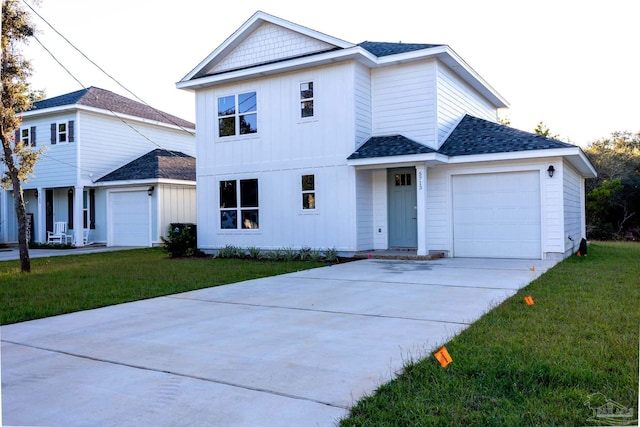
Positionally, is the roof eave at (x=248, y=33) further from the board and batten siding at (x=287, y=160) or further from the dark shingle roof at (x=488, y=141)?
the dark shingle roof at (x=488, y=141)

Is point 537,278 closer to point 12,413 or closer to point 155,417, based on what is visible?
point 155,417

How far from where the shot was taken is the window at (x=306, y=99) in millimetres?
14430

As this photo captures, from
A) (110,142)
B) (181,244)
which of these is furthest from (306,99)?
(110,142)

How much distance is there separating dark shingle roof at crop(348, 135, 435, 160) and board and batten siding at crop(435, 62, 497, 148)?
40.9 inches

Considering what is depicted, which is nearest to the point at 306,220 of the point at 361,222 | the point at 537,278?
the point at 361,222

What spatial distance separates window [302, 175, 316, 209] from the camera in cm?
1440

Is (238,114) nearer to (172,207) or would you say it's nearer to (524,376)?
(172,207)

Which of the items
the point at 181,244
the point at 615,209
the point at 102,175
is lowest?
the point at 181,244

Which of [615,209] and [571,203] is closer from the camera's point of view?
[571,203]

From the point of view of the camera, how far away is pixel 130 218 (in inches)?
848

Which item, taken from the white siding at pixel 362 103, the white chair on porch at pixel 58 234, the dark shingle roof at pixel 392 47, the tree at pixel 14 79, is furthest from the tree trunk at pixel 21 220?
the white chair on porch at pixel 58 234

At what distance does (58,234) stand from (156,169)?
574 centimetres

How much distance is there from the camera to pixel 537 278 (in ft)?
29.2

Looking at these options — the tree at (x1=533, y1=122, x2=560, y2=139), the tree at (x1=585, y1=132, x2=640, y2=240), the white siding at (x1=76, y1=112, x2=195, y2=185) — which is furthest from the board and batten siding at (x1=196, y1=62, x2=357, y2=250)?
the tree at (x1=533, y1=122, x2=560, y2=139)
